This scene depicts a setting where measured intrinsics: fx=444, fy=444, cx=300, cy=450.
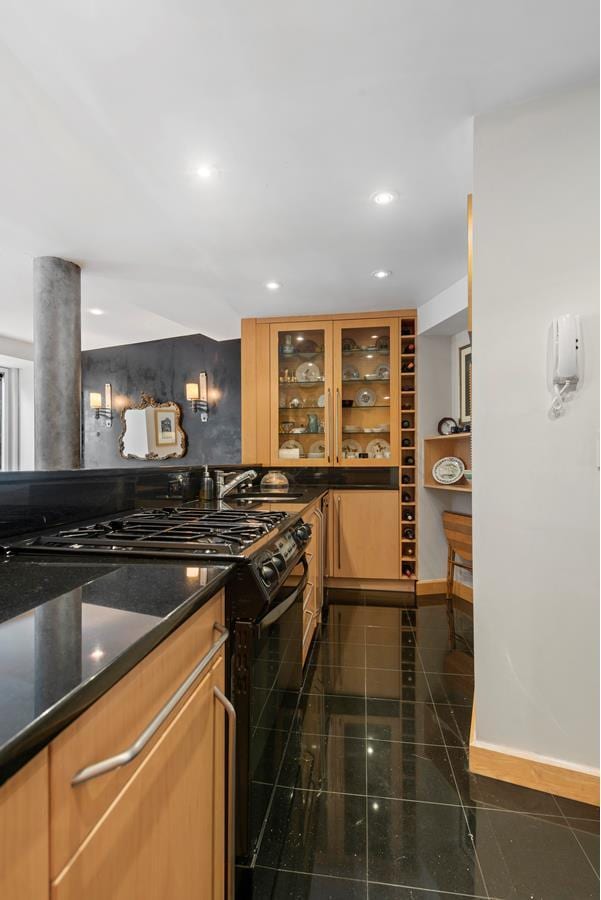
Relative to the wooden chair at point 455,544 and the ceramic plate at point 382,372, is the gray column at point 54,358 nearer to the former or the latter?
the ceramic plate at point 382,372

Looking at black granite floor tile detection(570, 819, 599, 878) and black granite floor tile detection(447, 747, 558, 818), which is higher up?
black granite floor tile detection(570, 819, 599, 878)

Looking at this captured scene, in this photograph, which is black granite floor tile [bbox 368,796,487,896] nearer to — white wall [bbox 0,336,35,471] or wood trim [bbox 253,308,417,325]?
wood trim [bbox 253,308,417,325]

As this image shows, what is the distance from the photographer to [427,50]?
1358 mm

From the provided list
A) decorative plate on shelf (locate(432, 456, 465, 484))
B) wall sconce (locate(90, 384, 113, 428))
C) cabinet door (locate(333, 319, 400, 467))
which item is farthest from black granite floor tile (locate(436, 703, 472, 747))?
wall sconce (locate(90, 384, 113, 428))

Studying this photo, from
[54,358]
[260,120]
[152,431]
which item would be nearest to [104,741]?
[260,120]

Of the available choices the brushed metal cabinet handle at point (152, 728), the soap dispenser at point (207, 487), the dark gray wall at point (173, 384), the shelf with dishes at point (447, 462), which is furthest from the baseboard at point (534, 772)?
the dark gray wall at point (173, 384)

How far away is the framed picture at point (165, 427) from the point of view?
5.35 metres

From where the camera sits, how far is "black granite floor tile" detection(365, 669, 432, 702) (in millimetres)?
2124

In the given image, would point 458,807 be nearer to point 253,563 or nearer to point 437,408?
point 253,563

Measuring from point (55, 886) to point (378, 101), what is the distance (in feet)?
6.76

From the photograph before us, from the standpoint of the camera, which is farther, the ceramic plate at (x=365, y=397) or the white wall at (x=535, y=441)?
the ceramic plate at (x=365, y=397)

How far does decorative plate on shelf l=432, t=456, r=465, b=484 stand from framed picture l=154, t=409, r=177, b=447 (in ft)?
10.3

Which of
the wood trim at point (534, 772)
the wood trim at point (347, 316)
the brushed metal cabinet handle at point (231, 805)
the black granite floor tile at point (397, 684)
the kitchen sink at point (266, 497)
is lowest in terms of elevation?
the black granite floor tile at point (397, 684)

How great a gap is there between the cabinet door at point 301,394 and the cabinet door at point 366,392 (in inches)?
3.9
